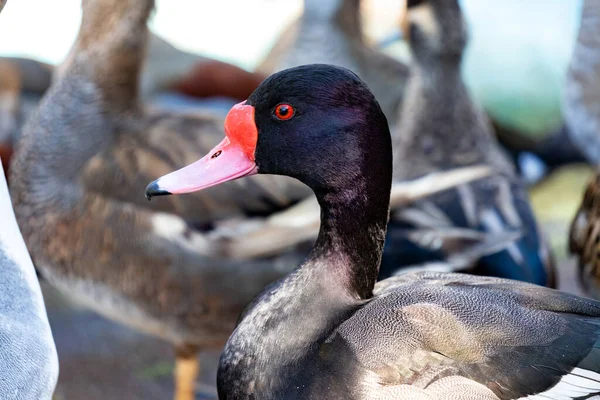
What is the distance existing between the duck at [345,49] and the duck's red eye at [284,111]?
2454 mm

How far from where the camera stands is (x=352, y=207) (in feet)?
5.96

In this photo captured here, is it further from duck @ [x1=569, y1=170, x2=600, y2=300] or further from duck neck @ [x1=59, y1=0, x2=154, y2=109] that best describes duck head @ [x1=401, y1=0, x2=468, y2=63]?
duck neck @ [x1=59, y1=0, x2=154, y2=109]

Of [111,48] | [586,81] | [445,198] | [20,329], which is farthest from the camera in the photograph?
[586,81]

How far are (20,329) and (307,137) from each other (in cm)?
72

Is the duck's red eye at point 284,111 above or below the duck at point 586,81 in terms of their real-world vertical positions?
above

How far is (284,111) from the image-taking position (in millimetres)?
1793

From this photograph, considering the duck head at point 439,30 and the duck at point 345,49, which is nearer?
the duck head at point 439,30

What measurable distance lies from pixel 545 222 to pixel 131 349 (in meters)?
2.73

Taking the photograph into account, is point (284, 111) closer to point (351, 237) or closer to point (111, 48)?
point (351, 237)

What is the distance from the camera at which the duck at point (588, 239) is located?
2643mm

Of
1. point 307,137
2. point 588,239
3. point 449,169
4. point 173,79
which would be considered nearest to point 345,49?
point 173,79

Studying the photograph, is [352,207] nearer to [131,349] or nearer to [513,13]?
[131,349]

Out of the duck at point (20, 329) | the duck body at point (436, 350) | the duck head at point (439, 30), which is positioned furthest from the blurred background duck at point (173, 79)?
the duck body at point (436, 350)

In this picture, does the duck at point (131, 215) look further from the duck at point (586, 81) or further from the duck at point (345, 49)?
the duck at point (586, 81)
